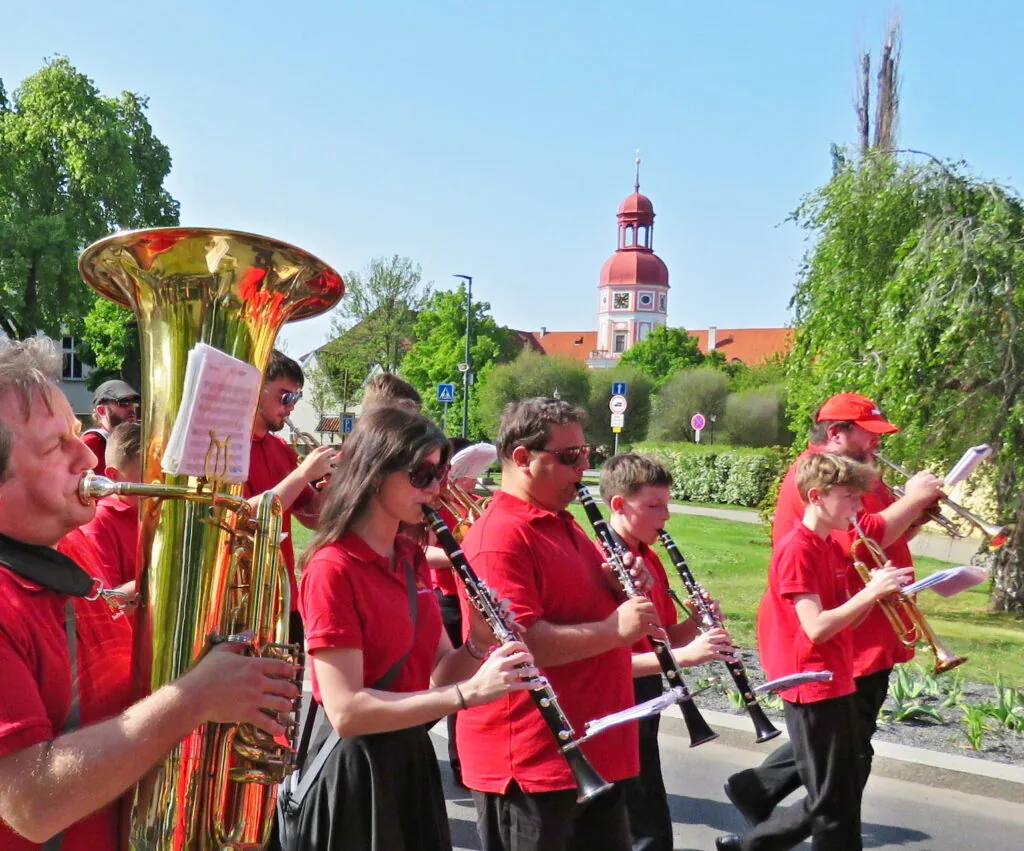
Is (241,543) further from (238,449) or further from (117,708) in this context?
(117,708)

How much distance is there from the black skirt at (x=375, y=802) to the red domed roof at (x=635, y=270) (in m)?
117

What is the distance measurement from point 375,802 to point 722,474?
26.0 meters

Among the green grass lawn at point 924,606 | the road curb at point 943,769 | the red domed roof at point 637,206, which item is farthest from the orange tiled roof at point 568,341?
the road curb at point 943,769

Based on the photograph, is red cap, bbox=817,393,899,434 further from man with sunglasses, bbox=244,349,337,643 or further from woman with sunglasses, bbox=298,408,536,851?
woman with sunglasses, bbox=298,408,536,851

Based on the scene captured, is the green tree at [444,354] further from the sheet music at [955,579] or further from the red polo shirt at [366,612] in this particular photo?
the red polo shirt at [366,612]

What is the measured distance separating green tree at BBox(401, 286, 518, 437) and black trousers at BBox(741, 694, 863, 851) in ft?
157

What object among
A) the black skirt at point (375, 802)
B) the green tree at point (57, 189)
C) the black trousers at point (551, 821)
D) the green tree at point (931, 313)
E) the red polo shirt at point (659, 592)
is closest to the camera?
the black skirt at point (375, 802)

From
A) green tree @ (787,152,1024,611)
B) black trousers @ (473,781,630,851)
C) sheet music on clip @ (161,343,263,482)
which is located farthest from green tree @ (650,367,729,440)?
sheet music on clip @ (161,343,263,482)

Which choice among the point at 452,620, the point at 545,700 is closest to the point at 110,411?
the point at 452,620

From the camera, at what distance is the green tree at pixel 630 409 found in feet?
188

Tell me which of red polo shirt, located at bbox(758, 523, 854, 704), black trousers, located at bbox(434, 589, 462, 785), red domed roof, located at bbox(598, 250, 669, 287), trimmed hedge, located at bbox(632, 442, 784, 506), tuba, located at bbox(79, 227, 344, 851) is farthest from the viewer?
red domed roof, located at bbox(598, 250, 669, 287)

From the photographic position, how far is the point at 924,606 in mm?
11031

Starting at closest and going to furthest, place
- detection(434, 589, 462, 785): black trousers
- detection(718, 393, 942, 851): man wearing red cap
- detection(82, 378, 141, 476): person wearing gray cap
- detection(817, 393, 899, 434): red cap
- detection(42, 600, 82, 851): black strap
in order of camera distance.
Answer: detection(42, 600, 82, 851): black strap
detection(718, 393, 942, 851): man wearing red cap
detection(817, 393, 899, 434): red cap
detection(82, 378, 141, 476): person wearing gray cap
detection(434, 589, 462, 785): black trousers

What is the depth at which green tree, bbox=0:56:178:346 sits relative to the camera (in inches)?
1125
